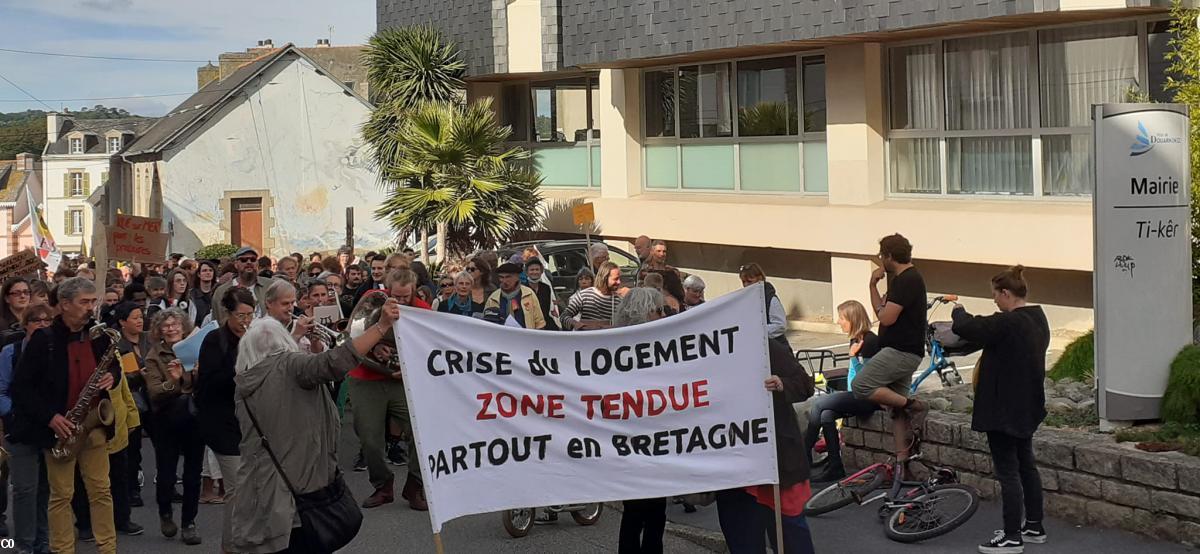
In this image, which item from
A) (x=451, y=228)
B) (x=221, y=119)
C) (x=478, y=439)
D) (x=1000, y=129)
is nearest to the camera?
(x=478, y=439)

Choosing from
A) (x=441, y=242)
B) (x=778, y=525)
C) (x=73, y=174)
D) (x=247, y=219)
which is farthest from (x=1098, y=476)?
(x=73, y=174)

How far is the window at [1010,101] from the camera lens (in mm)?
17328

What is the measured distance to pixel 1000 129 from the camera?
18781mm

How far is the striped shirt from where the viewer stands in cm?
1308

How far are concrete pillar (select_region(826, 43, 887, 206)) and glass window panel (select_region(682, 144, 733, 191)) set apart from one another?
3132 mm

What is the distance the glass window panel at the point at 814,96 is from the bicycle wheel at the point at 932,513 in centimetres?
1339

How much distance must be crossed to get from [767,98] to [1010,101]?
5112mm

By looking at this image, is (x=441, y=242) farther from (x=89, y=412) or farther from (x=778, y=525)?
(x=778, y=525)

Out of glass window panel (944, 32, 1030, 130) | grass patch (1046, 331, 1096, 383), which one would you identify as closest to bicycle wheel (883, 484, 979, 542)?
grass patch (1046, 331, 1096, 383)

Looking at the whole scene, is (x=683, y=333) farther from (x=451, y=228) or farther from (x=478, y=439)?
(x=451, y=228)

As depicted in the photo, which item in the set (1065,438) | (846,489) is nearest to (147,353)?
(846,489)

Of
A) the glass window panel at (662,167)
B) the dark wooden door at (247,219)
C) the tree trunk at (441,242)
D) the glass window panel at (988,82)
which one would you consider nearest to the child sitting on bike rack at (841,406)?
the glass window panel at (988,82)

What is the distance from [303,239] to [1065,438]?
132ft

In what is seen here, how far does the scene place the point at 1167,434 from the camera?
903cm
